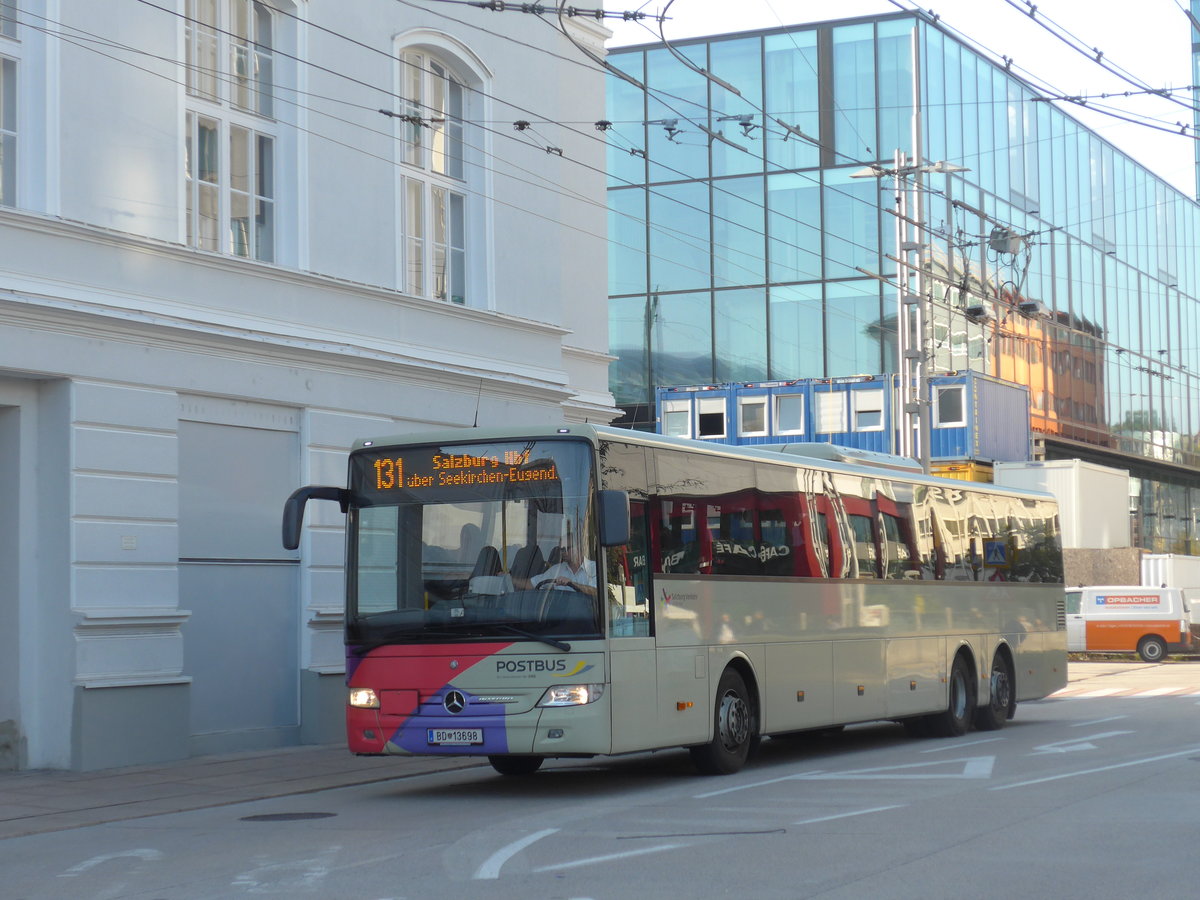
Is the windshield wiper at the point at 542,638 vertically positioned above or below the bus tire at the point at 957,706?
above

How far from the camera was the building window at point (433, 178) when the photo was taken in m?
20.7

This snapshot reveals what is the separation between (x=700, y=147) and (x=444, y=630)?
1608 inches

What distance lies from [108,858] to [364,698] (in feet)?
A: 11.1

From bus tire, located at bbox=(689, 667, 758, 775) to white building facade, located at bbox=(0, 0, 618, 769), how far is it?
5269 mm

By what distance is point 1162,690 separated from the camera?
2953 cm

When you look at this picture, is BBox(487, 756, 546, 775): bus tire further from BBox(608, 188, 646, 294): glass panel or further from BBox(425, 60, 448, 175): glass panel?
BBox(608, 188, 646, 294): glass panel

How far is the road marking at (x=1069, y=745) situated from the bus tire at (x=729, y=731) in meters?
3.23

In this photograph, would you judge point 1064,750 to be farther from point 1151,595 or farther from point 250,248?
point 1151,595

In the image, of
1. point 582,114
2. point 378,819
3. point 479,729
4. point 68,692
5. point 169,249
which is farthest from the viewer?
point 582,114

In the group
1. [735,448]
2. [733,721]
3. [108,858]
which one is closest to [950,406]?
[735,448]

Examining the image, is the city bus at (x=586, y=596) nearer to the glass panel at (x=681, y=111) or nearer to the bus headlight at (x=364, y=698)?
the bus headlight at (x=364, y=698)

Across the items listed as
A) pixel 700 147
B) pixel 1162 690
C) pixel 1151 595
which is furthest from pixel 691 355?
pixel 1162 690

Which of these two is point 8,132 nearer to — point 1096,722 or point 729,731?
point 729,731

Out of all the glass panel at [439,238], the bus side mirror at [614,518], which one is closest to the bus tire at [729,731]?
the bus side mirror at [614,518]
